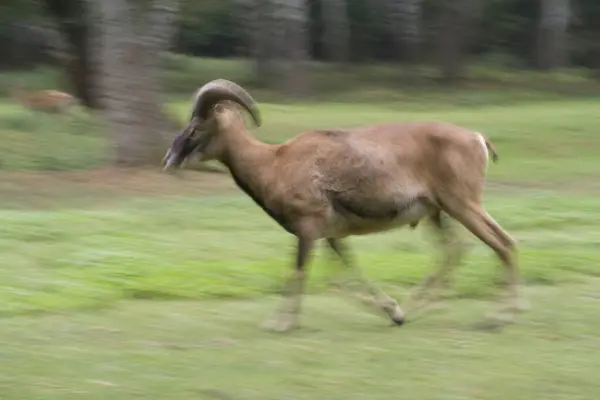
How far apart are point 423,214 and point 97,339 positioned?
2.49 meters

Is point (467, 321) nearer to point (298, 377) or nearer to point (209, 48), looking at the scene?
point (298, 377)

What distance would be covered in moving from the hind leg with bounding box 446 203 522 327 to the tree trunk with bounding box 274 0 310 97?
29780mm

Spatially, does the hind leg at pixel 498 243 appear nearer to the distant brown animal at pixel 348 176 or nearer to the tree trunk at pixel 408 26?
the distant brown animal at pixel 348 176

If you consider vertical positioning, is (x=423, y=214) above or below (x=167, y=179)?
above

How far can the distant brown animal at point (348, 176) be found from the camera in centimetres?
830

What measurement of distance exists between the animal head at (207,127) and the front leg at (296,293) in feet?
3.21

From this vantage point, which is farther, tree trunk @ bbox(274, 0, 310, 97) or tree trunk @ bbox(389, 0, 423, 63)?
tree trunk @ bbox(389, 0, 423, 63)

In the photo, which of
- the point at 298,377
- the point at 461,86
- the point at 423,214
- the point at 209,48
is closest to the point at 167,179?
the point at 423,214

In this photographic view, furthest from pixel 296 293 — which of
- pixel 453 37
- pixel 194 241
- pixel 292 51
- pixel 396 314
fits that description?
pixel 453 37

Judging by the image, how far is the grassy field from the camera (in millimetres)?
6680

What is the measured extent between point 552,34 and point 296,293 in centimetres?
4409

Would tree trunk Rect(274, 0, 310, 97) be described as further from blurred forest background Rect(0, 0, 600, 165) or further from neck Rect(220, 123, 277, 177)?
neck Rect(220, 123, 277, 177)

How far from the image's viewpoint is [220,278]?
10109mm

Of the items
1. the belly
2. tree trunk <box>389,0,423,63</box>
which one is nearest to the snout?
the belly
